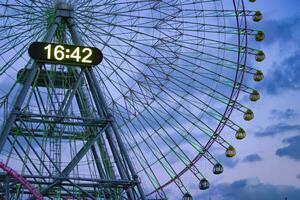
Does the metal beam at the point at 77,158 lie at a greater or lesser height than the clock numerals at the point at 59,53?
lesser

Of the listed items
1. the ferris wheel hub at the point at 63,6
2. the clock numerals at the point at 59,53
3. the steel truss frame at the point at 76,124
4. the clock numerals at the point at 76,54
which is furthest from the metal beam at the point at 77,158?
the ferris wheel hub at the point at 63,6

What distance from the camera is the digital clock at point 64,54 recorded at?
39.3 metres

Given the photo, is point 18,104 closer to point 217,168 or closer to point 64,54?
point 64,54

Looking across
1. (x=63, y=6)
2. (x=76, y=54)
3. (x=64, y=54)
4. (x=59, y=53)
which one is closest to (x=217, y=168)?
(x=76, y=54)

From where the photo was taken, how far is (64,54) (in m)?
39.6

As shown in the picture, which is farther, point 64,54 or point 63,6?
point 63,6

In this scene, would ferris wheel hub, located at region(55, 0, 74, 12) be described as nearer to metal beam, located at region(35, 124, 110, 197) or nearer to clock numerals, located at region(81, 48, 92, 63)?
clock numerals, located at region(81, 48, 92, 63)

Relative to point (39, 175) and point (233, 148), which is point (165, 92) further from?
point (39, 175)

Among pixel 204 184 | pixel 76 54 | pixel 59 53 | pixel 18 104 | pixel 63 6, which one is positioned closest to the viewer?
pixel 18 104

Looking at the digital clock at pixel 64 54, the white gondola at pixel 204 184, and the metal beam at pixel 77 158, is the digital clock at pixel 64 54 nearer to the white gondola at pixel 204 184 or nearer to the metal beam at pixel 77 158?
the metal beam at pixel 77 158

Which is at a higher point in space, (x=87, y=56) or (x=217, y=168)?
(x=87, y=56)

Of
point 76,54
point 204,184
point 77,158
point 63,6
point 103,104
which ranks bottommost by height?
point 204,184

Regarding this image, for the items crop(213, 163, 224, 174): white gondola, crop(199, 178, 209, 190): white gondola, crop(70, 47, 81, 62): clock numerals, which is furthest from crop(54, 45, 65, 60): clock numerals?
crop(213, 163, 224, 174): white gondola

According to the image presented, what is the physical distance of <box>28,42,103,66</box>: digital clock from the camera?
39344 mm
